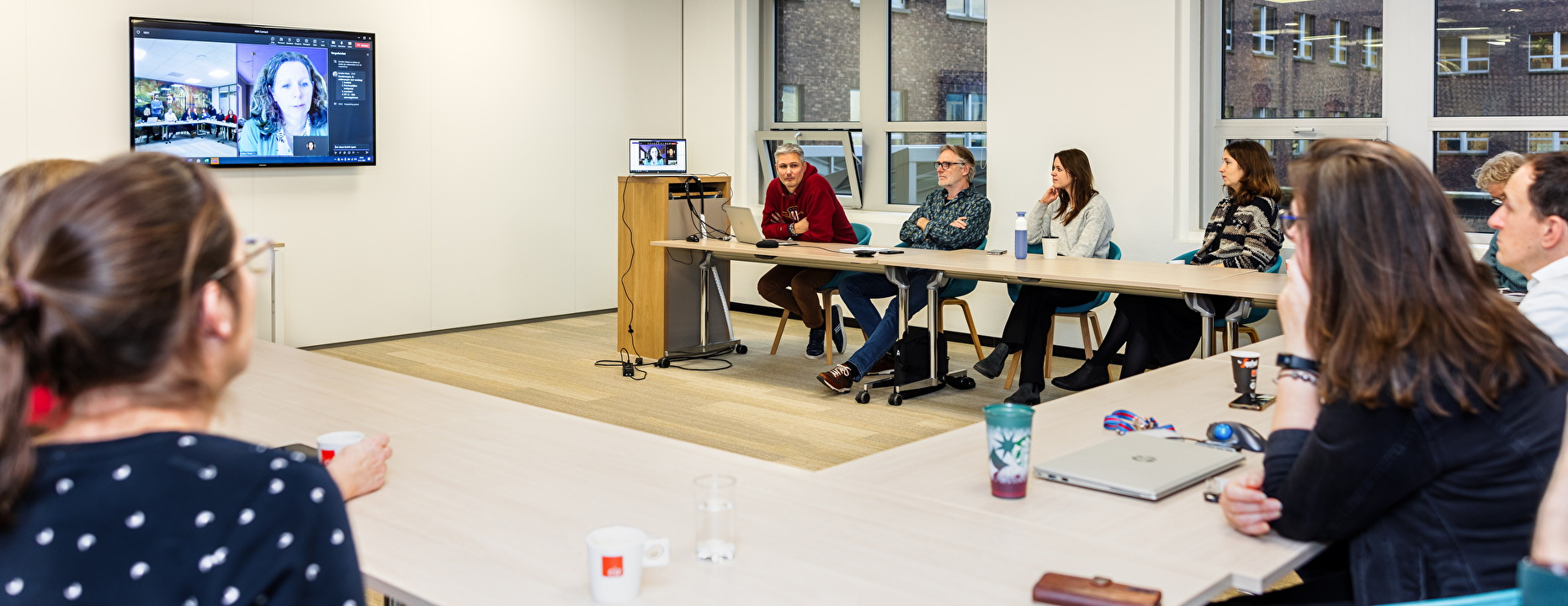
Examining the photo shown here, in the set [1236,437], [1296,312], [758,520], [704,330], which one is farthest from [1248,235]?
[758,520]

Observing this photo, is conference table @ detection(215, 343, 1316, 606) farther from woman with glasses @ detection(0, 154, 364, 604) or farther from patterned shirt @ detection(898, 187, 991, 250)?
patterned shirt @ detection(898, 187, 991, 250)

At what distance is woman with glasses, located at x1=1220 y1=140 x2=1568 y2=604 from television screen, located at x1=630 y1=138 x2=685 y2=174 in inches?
209

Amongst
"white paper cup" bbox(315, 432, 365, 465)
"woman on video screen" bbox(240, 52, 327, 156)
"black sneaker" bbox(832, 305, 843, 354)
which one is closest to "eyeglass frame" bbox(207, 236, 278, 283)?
"white paper cup" bbox(315, 432, 365, 465)

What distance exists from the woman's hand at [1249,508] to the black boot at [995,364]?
4021 millimetres

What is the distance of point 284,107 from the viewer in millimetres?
6781

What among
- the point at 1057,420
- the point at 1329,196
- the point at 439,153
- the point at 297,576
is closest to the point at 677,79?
the point at 439,153

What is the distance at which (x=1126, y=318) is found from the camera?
217 inches

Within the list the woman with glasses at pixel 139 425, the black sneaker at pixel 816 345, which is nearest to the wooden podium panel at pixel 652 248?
the black sneaker at pixel 816 345

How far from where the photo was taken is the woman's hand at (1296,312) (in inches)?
70.8

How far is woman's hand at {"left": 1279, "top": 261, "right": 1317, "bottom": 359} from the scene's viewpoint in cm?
180

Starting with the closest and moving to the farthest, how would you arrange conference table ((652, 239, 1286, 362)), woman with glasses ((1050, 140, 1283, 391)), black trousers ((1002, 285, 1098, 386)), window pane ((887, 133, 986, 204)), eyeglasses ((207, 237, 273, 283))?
eyeglasses ((207, 237, 273, 283)) → conference table ((652, 239, 1286, 362)) → woman with glasses ((1050, 140, 1283, 391)) → black trousers ((1002, 285, 1098, 386)) → window pane ((887, 133, 986, 204))

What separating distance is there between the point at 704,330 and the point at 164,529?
5.87m

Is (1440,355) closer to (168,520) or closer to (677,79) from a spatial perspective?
(168,520)

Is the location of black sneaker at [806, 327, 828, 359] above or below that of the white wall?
below
